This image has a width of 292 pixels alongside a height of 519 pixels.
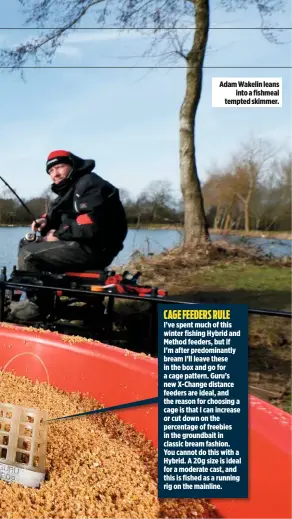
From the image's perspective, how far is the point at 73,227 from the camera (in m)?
1.60

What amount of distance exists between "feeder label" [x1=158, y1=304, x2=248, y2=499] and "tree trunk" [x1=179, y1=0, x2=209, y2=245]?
0.62 meters

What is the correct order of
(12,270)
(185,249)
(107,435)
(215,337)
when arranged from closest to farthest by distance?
(215,337) → (107,435) → (12,270) → (185,249)

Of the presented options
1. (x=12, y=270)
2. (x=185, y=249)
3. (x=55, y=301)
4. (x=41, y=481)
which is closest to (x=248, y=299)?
(x=185, y=249)

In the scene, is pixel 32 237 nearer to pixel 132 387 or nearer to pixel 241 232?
pixel 241 232

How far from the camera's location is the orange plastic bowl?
2.11ft

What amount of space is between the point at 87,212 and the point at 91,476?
0.90 meters

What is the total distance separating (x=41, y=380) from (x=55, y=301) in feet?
2.50

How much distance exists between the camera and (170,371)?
760 millimetres

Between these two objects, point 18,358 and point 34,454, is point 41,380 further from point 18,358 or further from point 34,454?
point 34,454

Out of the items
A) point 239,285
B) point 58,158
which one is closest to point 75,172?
point 58,158

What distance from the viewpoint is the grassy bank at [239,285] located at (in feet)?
5.46

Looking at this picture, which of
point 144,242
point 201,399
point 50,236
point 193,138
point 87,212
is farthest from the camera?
point 144,242

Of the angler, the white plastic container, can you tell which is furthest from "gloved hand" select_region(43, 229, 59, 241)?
the white plastic container

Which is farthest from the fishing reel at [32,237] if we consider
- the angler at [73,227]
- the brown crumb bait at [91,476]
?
the brown crumb bait at [91,476]
